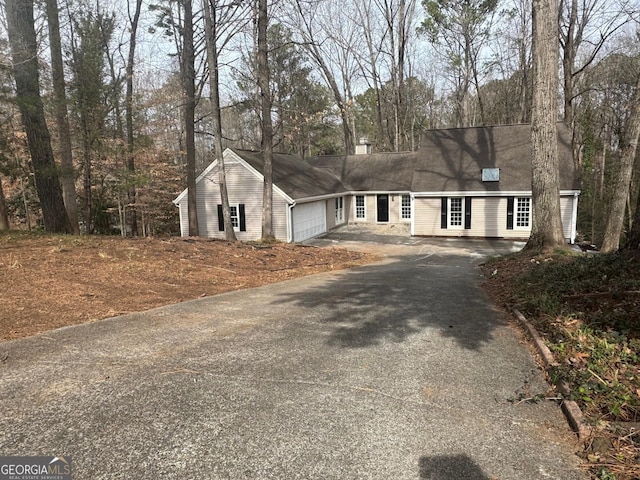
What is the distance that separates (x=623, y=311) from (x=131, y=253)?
8973mm

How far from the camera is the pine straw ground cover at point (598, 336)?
3.00 m

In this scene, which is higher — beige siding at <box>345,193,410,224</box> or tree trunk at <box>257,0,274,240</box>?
tree trunk at <box>257,0,274,240</box>

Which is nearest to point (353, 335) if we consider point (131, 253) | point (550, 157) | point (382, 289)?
point (382, 289)

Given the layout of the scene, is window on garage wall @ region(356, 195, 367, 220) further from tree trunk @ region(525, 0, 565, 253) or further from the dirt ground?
tree trunk @ region(525, 0, 565, 253)

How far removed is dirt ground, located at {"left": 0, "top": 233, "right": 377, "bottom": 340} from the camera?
5941 millimetres

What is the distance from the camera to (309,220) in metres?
22.8

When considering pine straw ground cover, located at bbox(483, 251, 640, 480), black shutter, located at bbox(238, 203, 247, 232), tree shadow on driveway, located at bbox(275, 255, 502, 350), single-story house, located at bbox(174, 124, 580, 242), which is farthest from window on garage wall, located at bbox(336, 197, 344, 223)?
pine straw ground cover, located at bbox(483, 251, 640, 480)

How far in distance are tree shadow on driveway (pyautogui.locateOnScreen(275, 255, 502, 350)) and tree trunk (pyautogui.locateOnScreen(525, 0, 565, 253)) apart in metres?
2.91

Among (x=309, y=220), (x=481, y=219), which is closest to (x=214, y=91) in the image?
(x=309, y=220)

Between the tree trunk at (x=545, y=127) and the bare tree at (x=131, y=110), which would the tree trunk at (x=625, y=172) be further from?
the bare tree at (x=131, y=110)

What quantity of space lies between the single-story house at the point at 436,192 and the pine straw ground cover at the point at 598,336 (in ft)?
48.3

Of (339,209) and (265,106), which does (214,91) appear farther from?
(339,209)

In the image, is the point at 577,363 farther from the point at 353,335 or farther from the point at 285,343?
the point at 285,343

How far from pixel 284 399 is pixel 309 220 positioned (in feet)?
63.3
